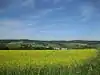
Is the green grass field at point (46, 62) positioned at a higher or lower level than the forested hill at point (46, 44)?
lower

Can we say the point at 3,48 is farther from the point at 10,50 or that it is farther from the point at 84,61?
the point at 84,61

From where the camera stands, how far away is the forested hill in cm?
334

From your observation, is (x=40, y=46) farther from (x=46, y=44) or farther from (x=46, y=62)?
(x=46, y=62)

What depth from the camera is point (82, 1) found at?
3449 mm

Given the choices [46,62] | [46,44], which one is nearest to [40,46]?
[46,44]

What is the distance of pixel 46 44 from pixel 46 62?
234 mm

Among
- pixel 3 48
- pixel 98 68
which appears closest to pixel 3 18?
pixel 3 48

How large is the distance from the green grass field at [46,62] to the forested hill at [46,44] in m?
0.07

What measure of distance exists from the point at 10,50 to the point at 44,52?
1.40 feet

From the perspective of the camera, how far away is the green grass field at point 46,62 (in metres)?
3.28

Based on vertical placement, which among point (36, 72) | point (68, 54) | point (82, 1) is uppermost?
→ point (82, 1)

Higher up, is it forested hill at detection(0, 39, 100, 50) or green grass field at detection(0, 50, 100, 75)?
forested hill at detection(0, 39, 100, 50)

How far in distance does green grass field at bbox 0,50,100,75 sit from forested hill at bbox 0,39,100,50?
0.22ft

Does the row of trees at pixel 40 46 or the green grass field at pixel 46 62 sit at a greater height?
the row of trees at pixel 40 46
